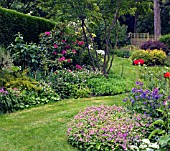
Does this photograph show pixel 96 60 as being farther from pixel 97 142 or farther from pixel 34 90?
pixel 97 142

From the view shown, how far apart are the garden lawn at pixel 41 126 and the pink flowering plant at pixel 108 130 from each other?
Answer: 0.62ft

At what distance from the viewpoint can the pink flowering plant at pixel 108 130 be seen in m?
3.38

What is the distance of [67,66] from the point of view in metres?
8.04

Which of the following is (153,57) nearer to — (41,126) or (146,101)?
(146,101)

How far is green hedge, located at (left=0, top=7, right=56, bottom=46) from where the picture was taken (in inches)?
292

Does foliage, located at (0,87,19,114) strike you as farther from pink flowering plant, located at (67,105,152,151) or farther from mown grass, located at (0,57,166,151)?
pink flowering plant, located at (67,105,152,151)

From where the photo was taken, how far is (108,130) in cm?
353

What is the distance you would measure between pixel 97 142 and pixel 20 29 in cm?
529

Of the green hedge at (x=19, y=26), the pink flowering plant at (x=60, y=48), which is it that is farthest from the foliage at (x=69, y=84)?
the green hedge at (x=19, y=26)

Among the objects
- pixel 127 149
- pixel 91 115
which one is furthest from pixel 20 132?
pixel 127 149

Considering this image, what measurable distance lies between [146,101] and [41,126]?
1.66 m

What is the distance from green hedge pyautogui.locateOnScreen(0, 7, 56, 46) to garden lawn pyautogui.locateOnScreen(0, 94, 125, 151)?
9.16 feet

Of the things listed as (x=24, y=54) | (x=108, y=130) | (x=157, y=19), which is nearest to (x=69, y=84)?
(x=24, y=54)

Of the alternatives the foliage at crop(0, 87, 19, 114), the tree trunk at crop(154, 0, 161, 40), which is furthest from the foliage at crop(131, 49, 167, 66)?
the foliage at crop(0, 87, 19, 114)
